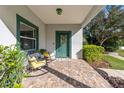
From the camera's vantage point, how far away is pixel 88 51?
11.7 meters

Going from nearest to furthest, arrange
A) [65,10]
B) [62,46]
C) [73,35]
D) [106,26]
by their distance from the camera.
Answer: [65,10] → [73,35] → [62,46] → [106,26]

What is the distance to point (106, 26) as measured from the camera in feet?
81.8

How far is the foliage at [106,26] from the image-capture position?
24531 millimetres

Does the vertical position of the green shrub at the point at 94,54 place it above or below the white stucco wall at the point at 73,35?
below

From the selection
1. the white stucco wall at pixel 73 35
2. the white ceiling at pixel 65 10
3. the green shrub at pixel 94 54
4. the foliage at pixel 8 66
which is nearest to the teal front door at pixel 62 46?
the white stucco wall at pixel 73 35

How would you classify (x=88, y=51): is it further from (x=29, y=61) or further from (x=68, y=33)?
(x=29, y=61)

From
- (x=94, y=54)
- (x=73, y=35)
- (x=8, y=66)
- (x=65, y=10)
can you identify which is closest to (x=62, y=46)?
(x=73, y=35)

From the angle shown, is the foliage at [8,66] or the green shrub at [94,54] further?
the green shrub at [94,54]

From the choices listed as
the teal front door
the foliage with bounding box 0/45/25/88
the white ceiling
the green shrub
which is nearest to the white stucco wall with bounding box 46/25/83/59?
the teal front door

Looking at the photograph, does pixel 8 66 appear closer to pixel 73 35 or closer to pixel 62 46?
pixel 73 35

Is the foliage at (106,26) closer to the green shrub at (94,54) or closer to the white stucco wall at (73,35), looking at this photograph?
the white stucco wall at (73,35)

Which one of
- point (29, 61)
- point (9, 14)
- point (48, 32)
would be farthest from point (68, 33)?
point (9, 14)

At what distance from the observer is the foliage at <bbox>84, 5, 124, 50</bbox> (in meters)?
24.5
